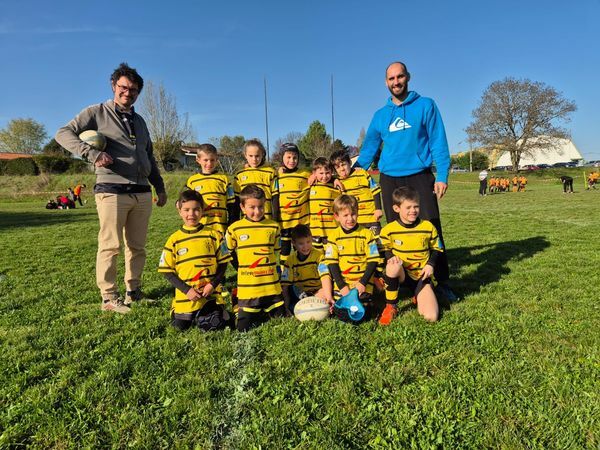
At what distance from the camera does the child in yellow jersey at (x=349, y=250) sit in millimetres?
4340

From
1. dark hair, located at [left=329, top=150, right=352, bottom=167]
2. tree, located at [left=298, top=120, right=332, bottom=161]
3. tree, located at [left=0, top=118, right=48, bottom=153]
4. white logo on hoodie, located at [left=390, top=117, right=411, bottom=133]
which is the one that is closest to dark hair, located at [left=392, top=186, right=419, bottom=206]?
white logo on hoodie, located at [left=390, top=117, right=411, bottom=133]

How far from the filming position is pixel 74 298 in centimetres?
514

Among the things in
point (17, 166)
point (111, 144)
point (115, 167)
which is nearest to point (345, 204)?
point (115, 167)

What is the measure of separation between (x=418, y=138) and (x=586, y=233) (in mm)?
7255

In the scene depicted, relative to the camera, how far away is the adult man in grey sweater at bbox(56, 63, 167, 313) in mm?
4309

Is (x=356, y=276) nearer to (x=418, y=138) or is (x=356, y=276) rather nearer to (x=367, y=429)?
(x=418, y=138)

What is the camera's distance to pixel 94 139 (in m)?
4.20

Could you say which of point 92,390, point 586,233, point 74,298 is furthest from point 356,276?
point 586,233

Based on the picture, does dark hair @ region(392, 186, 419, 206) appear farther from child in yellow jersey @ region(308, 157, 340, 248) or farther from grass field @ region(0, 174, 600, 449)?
grass field @ region(0, 174, 600, 449)

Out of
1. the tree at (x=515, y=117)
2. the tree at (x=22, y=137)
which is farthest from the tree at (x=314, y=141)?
the tree at (x=22, y=137)

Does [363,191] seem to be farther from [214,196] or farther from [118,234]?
[118,234]

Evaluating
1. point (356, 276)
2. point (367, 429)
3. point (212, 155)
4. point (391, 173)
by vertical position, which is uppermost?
point (212, 155)

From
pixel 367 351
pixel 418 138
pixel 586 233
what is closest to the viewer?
pixel 367 351

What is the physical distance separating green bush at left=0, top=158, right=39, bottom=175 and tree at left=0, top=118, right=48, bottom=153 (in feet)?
106
